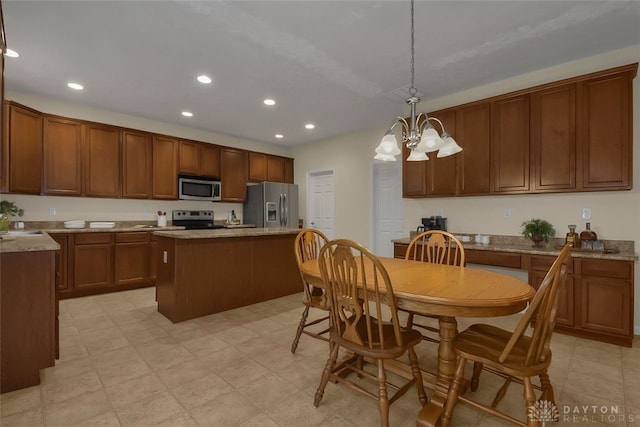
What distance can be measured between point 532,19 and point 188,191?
4.95 meters

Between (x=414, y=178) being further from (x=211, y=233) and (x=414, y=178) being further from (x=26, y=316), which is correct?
(x=26, y=316)

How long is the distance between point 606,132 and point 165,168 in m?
5.60

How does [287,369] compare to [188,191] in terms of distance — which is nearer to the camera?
[287,369]

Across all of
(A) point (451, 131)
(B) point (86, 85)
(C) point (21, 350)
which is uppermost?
(B) point (86, 85)

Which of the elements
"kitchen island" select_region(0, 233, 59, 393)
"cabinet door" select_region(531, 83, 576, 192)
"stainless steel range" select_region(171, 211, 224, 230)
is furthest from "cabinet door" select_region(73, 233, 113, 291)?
"cabinet door" select_region(531, 83, 576, 192)

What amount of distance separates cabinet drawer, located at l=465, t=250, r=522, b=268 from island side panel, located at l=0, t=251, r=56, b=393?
3.70 meters

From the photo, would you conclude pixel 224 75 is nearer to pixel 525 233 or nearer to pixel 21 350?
pixel 21 350

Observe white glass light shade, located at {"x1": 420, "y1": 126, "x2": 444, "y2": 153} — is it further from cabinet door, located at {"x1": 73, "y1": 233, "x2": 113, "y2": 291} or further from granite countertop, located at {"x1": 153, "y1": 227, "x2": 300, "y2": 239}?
cabinet door, located at {"x1": 73, "y1": 233, "x2": 113, "y2": 291}

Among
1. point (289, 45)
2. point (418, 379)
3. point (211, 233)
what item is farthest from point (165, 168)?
point (418, 379)

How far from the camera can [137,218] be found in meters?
4.84

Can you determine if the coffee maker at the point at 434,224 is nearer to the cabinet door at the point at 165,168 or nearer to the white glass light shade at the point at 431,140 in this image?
the white glass light shade at the point at 431,140

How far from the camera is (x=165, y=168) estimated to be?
4891 millimetres

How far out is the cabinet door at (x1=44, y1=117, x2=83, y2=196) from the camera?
387 centimetres

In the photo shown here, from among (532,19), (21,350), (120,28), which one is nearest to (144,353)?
(21,350)
